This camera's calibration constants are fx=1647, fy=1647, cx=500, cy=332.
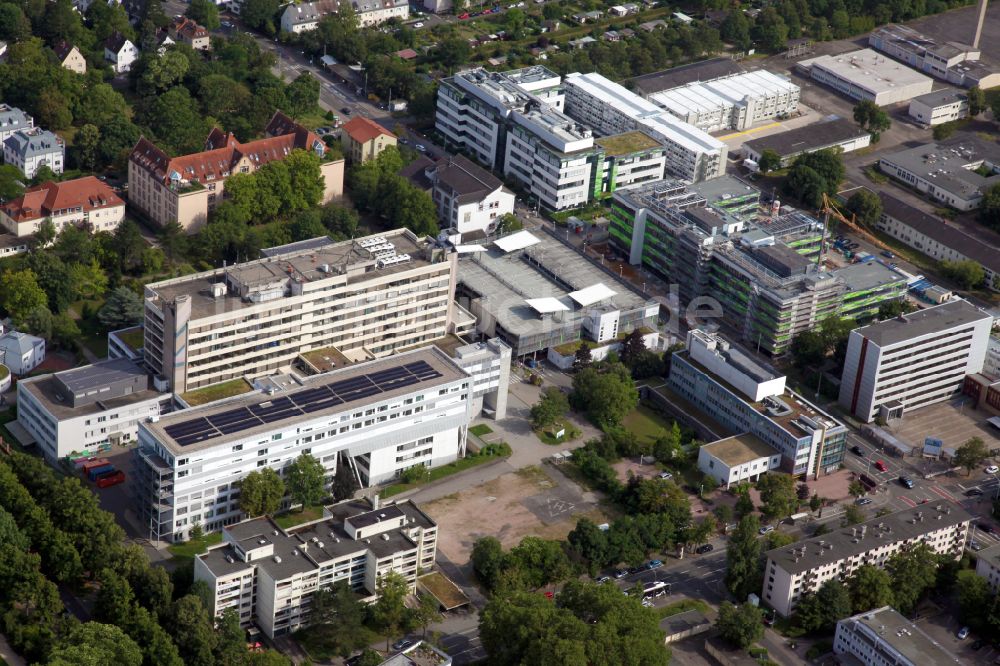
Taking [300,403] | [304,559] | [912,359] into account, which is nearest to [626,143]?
[912,359]

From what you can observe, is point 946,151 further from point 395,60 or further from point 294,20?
point 294,20

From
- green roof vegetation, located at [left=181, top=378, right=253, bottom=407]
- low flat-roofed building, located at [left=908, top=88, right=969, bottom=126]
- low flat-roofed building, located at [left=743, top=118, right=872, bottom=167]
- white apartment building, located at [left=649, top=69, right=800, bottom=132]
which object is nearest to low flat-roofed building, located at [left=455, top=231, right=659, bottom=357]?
green roof vegetation, located at [left=181, top=378, right=253, bottom=407]

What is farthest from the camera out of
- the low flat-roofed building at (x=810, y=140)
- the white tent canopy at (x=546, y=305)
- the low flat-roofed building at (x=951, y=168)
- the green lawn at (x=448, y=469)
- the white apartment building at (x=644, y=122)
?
the low flat-roofed building at (x=810, y=140)

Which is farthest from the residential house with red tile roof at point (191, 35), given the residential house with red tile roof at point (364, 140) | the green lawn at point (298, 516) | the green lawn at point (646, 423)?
the green lawn at point (298, 516)

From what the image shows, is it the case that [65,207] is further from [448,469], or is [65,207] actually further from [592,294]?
[592,294]

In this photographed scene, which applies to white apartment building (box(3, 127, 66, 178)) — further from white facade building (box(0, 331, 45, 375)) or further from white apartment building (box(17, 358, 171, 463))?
white apartment building (box(17, 358, 171, 463))

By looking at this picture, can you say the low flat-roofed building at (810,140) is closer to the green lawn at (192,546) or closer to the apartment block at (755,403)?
the apartment block at (755,403)
